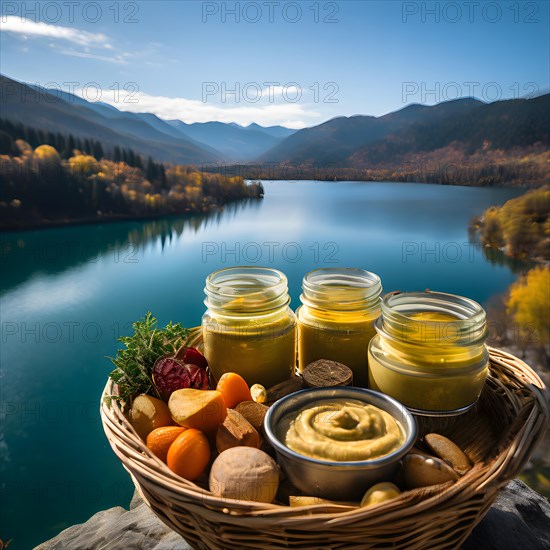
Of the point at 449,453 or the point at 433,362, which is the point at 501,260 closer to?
the point at 433,362

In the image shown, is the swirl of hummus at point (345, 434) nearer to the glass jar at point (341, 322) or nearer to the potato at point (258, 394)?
the potato at point (258, 394)

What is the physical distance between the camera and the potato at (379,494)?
1010 millimetres

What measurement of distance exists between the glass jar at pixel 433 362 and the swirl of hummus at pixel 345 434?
172 mm

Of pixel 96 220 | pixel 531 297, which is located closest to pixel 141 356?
pixel 531 297

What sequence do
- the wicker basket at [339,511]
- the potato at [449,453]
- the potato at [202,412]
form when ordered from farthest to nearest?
the potato at [202,412] < the potato at [449,453] < the wicker basket at [339,511]

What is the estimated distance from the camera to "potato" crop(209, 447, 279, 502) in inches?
41.8

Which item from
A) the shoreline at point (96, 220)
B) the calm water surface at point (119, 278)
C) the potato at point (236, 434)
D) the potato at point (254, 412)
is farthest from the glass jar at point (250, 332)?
the shoreline at point (96, 220)

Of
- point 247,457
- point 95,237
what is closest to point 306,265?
point 95,237

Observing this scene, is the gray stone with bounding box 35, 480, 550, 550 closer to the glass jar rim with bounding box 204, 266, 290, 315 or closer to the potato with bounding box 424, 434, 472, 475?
the potato with bounding box 424, 434, 472, 475

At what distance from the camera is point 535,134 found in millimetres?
15125

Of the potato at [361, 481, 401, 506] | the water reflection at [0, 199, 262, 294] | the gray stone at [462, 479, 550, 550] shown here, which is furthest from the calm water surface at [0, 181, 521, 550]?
the potato at [361, 481, 401, 506]

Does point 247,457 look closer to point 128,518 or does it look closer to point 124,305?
point 128,518

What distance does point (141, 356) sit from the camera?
166cm

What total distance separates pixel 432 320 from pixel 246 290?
0.70 metres
